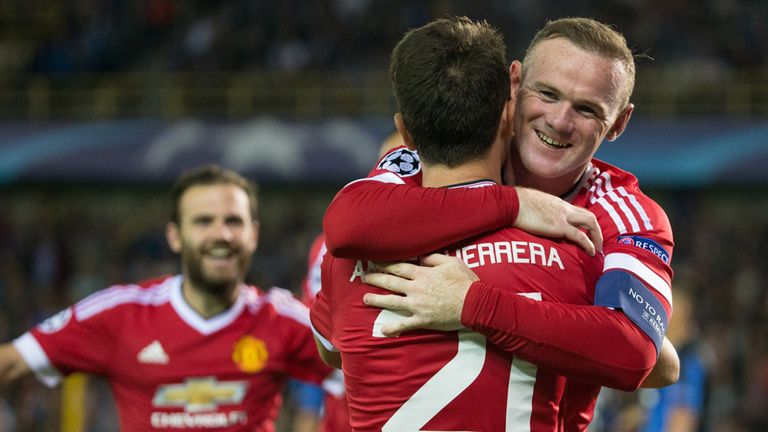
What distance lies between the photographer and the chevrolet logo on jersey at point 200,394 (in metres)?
3.92

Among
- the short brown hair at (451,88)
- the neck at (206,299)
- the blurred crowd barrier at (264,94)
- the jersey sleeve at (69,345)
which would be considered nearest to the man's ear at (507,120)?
the short brown hair at (451,88)

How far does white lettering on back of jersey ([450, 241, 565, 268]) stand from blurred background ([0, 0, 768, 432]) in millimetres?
9127

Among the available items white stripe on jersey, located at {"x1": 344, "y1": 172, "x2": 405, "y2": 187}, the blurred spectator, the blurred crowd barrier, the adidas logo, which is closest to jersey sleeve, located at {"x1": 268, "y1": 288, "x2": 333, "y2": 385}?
the adidas logo

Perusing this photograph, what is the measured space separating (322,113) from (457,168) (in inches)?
451

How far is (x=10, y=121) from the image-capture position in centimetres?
1451

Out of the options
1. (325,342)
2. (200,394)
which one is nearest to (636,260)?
(325,342)

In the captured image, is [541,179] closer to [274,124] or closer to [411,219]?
[411,219]

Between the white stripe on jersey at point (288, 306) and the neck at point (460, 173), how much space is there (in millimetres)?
1798

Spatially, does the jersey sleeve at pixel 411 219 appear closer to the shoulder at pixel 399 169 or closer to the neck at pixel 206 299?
the shoulder at pixel 399 169

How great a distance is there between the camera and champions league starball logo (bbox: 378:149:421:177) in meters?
2.61

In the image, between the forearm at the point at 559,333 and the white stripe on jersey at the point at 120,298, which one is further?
the white stripe on jersey at the point at 120,298

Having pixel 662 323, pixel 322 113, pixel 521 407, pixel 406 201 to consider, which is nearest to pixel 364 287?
pixel 406 201

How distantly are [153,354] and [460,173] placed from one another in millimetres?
1973

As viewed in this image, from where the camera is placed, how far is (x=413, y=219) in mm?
2361
